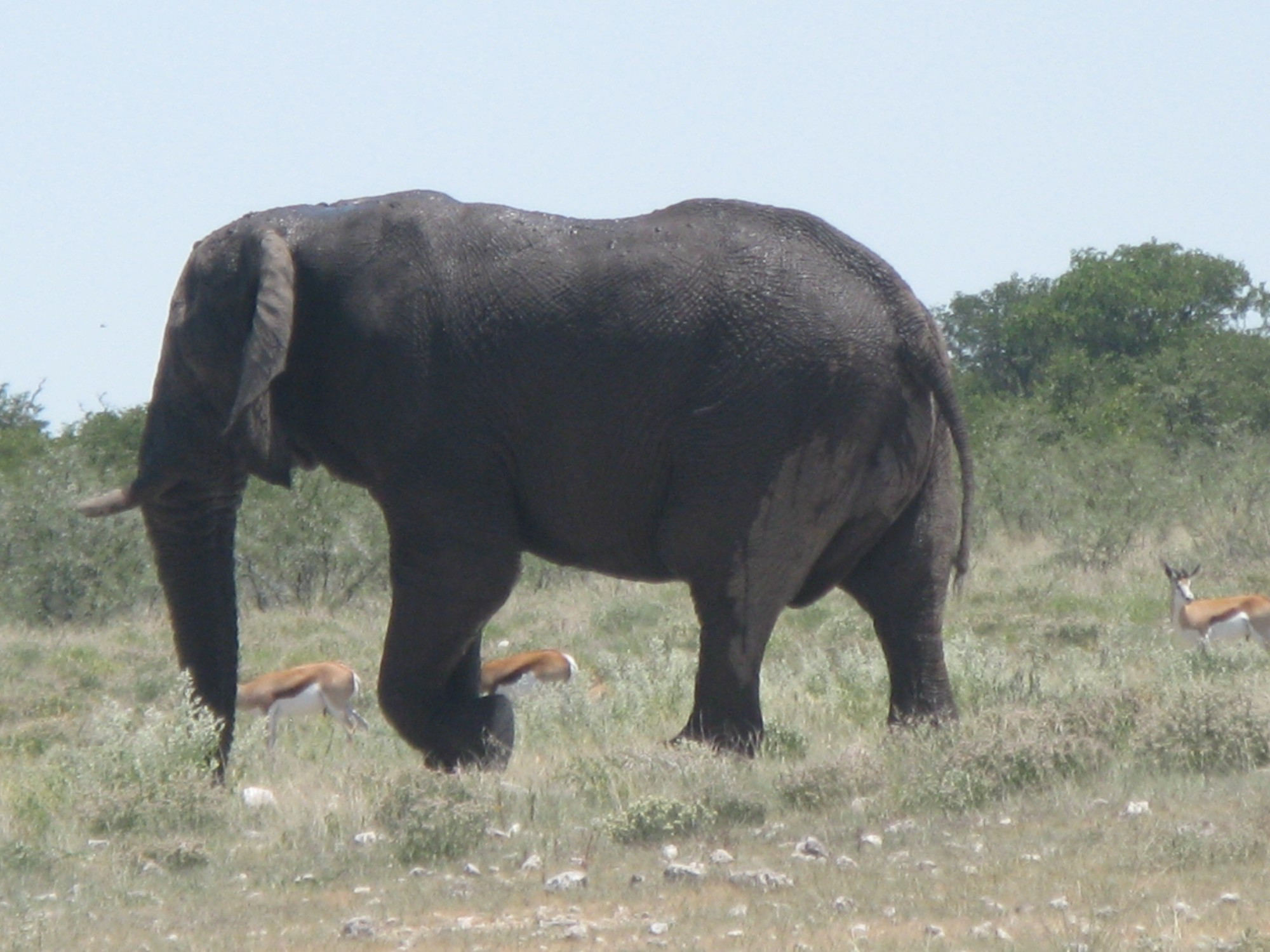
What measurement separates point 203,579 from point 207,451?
56 centimetres

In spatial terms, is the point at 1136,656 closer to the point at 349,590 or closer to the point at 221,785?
the point at 221,785

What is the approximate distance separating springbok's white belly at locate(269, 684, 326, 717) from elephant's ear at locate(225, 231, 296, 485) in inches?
255

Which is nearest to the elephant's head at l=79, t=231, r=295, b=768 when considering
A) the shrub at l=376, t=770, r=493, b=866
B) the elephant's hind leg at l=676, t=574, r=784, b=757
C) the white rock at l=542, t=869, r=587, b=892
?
the shrub at l=376, t=770, r=493, b=866

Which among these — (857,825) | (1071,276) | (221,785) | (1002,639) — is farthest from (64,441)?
(1071,276)

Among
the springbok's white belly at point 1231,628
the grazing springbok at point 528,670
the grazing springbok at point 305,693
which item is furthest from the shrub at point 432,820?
the springbok's white belly at point 1231,628

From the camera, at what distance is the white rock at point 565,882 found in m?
6.74

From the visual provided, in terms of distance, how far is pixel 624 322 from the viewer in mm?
8547

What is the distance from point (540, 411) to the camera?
8.61 meters

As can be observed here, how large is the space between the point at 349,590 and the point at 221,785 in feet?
48.6

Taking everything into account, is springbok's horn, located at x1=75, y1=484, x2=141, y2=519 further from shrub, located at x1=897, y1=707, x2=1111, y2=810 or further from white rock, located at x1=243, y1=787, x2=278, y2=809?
shrub, located at x1=897, y1=707, x2=1111, y2=810

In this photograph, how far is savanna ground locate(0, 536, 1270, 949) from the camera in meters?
6.17

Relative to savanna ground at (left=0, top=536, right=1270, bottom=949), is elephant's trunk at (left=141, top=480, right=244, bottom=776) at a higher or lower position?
higher

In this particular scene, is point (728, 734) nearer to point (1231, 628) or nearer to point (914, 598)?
point (914, 598)

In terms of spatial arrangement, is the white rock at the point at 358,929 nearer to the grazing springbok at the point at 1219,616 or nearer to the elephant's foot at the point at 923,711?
the elephant's foot at the point at 923,711
